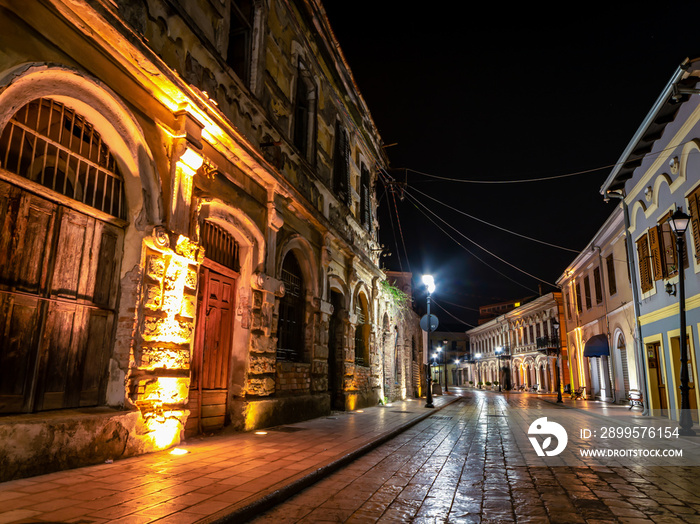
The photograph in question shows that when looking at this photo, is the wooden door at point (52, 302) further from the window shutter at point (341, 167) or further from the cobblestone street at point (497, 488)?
the window shutter at point (341, 167)

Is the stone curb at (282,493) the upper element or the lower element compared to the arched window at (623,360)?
lower

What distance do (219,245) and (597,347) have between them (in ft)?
Answer: 60.1

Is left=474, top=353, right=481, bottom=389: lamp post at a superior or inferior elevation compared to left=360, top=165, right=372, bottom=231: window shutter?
inferior

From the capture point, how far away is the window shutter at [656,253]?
12.4 metres

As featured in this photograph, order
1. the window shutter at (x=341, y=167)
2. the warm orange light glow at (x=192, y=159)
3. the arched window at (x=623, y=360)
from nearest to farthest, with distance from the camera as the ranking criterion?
the warm orange light glow at (x=192, y=159)
the window shutter at (x=341, y=167)
the arched window at (x=623, y=360)

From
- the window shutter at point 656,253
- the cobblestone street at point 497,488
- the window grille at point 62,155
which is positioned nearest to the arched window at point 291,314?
the cobblestone street at point 497,488

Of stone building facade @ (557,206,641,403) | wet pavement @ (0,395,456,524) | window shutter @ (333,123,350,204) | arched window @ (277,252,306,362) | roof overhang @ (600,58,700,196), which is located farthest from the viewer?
stone building facade @ (557,206,641,403)

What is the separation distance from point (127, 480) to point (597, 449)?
22.7 feet

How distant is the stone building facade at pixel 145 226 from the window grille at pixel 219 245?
1.7 inches

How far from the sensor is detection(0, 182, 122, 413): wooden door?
4625 millimetres

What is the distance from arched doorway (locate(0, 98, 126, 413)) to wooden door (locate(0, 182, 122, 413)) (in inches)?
0.4

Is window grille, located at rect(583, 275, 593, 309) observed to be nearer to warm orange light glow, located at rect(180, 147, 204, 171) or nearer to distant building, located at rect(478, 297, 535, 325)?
warm orange light glow, located at rect(180, 147, 204, 171)

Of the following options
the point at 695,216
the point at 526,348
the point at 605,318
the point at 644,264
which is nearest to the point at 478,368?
the point at 526,348

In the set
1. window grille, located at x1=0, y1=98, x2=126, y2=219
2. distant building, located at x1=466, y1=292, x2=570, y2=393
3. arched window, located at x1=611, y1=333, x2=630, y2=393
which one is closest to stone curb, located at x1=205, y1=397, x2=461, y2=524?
window grille, located at x1=0, y1=98, x2=126, y2=219
